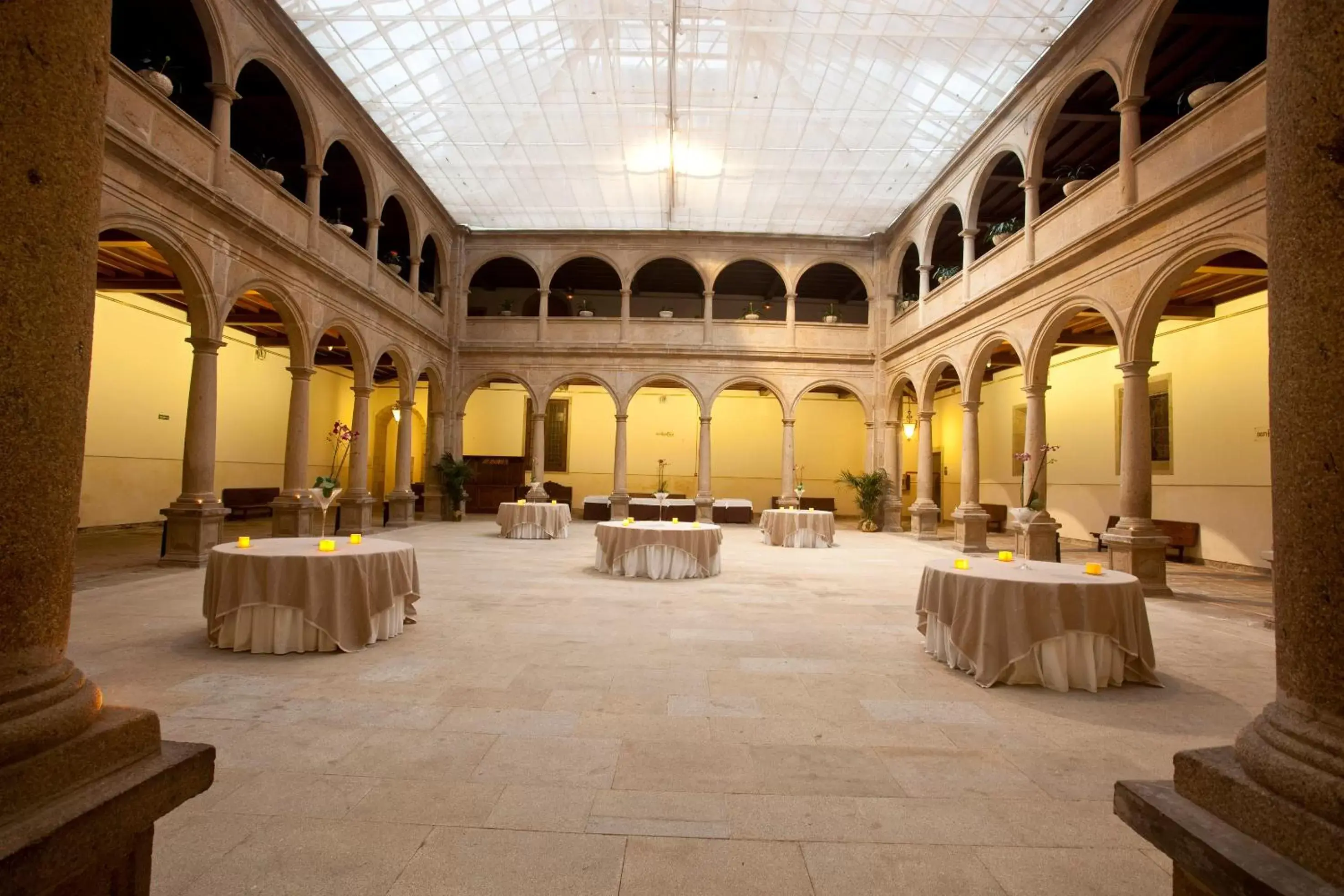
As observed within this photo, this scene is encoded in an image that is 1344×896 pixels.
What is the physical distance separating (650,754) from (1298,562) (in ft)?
8.11

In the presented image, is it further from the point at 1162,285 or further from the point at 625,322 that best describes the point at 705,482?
the point at 1162,285

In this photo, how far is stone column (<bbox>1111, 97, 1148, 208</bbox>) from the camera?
866 centimetres

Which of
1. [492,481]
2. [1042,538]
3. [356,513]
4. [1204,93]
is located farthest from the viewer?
[492,481]

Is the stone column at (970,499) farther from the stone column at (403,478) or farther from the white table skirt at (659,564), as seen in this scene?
the stone column at (403,478)

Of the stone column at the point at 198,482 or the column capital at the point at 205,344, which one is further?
the column capital at the point at 205,344

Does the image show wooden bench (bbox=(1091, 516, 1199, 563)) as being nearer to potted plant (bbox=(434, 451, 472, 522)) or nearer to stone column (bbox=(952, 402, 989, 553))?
stone column (bbox=(952, 402, 989, 553))

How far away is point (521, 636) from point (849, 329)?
14.8m

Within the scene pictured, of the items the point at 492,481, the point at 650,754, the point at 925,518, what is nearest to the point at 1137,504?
the point at 925,518

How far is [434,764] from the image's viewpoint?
2.95 m

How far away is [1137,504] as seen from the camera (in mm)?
8477

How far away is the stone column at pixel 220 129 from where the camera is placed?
8758mm

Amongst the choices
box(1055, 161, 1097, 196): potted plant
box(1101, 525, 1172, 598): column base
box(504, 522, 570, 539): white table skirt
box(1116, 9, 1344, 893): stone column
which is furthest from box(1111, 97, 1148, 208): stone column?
box(504, 522, 570, 539): white table skirt

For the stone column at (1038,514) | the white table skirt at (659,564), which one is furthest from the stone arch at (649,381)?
the white table skirt at (659,564)

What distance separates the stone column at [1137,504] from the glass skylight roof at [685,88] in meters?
5.29
